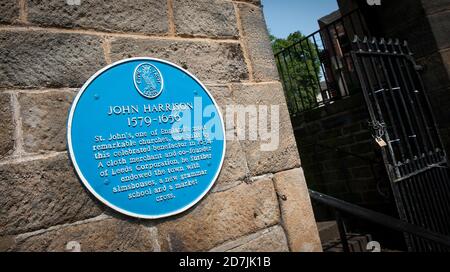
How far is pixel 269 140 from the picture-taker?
6.13 feet

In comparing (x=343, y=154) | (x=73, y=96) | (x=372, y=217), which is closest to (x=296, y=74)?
(x=343, y=154)

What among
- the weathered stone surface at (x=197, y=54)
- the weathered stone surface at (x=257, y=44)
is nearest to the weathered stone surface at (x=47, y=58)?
the weathered stone surface at (x=197, y=54)

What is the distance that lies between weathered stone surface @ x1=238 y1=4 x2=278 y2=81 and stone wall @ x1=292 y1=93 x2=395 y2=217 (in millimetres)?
3152

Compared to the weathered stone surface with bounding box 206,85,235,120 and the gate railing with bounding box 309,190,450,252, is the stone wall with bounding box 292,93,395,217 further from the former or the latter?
the weathered stone surface with bounding box 206,85,235,120

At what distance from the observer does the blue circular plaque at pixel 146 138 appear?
4.41ft

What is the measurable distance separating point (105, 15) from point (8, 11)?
0.40 metres

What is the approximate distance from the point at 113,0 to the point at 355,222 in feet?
15.4

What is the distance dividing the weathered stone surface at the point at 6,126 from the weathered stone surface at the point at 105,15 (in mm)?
383

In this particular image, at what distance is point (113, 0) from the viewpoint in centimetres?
156

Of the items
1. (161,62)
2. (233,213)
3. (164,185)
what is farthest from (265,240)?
(161,62)

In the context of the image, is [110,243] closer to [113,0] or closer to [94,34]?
[94,34]

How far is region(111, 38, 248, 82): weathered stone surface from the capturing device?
1544mm

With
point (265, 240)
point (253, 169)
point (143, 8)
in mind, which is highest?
point (143, 8)

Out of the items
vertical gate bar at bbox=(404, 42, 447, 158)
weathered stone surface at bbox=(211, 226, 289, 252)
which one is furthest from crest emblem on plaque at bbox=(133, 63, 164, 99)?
vertical gate bar at bbox=(404, 42, 447, 158)
